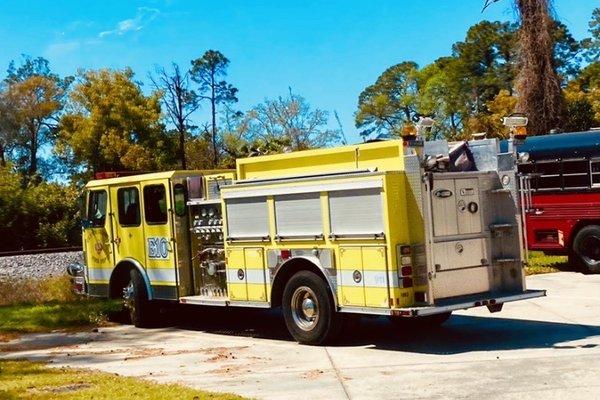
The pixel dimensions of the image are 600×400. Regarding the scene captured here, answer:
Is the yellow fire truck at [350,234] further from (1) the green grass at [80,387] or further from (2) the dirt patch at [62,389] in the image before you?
(2) the dirt patch at [62,389]

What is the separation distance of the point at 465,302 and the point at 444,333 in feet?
5.52

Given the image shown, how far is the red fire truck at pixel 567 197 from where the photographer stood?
1773 centimetres

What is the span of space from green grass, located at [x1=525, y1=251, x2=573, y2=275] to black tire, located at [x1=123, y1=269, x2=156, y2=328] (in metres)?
8.62

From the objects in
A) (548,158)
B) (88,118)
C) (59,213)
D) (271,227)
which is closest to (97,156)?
(88,118)

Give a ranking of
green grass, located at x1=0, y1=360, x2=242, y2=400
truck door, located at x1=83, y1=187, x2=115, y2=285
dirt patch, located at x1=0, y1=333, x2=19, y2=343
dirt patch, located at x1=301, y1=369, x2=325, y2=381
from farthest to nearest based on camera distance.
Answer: truck door, located at x1=83, y1=187, x2=115, y2=285, dirt patch, located at x1=0, y1=333, x2=19, y2=343, dirt patch, located at x1=301, y1=369, x2=325, y2=381, green grass, located at x1=0, y1=360, x2=242, y2=400

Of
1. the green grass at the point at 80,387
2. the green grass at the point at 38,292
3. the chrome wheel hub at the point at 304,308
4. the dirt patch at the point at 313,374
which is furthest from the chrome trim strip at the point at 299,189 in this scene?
the green grass at the point at 38,292

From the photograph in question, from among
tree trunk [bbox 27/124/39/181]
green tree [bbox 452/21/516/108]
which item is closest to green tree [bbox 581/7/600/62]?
green tree [bbox 452/21/516/108]

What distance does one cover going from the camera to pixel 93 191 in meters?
15.0

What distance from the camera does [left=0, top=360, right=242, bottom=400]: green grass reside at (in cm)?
789

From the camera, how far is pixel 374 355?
10.1m

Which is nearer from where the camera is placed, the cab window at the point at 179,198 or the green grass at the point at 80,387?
the green grass at the point at 80,387

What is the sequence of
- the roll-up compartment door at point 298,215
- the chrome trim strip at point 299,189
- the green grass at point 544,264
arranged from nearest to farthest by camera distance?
the chrome trim strip at point 299,189 < the roll-up compartment door at point 298,215 < the green grass at point 544,264

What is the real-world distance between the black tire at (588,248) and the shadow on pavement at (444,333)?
19.2 ft

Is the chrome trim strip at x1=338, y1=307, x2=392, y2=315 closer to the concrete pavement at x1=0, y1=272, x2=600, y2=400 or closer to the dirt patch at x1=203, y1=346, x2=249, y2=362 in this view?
the concrete pavement at x1=0, y1=272, x2=600, y2=400
